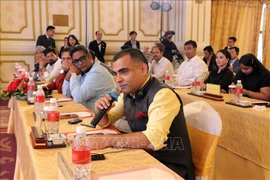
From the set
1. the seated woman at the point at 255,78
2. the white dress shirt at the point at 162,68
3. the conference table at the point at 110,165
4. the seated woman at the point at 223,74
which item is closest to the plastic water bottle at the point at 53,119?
the conference table at the point at 110,165

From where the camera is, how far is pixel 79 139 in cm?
110

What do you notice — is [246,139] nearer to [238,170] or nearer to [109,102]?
[238,170]

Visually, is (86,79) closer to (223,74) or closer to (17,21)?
(223,74)

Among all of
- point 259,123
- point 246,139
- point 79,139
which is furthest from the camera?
point 246,139

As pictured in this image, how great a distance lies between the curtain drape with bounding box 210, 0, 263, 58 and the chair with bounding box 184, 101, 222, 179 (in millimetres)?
7765

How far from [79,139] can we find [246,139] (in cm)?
171

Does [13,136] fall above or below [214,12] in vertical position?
below

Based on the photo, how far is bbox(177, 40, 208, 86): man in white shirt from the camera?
4.53 meters

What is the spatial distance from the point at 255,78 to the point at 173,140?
6.81 ft

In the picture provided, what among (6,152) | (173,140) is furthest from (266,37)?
(173,140)

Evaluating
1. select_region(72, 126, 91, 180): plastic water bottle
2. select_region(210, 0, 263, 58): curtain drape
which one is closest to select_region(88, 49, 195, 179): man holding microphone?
select_region(72, 126, 91, 180): plastic water bottle

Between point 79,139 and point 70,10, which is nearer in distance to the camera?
point 79,139

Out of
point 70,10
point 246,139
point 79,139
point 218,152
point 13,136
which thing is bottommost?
point 13,136

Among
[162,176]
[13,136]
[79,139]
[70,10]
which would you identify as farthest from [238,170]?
[70,10]
